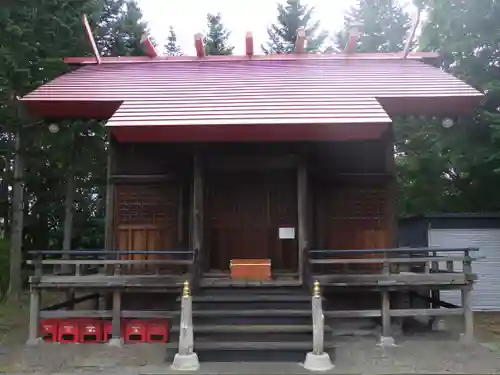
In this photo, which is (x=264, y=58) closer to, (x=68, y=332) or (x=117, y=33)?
(x=68, y=332)

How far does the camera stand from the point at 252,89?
10.4 m

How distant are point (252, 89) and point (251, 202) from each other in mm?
2275

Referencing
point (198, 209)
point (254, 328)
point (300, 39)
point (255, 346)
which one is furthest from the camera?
point (300, 39)

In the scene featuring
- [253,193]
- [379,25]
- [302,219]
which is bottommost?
[302,219]

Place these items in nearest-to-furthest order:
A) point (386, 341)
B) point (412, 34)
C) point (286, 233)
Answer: point (386, 341), point (286, 233), point (412, 34)

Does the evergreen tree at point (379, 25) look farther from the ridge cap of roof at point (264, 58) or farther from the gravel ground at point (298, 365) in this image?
the gravel ground at point (298, 365)

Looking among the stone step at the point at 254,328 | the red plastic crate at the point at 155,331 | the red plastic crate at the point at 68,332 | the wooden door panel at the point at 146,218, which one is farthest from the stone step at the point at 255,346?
the wooden door panel at the point at 146,218

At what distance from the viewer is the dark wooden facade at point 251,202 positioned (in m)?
10.3

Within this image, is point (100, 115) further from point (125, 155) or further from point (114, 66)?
point (114, 66)

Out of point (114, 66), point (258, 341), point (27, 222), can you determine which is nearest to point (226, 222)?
point (258, 341)

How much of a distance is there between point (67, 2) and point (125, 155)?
5999 mm

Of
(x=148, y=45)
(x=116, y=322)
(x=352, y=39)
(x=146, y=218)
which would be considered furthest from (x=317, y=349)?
(x=148, y=45)

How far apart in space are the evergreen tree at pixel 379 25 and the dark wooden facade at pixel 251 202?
1529 centimetres

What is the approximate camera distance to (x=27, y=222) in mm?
20234
